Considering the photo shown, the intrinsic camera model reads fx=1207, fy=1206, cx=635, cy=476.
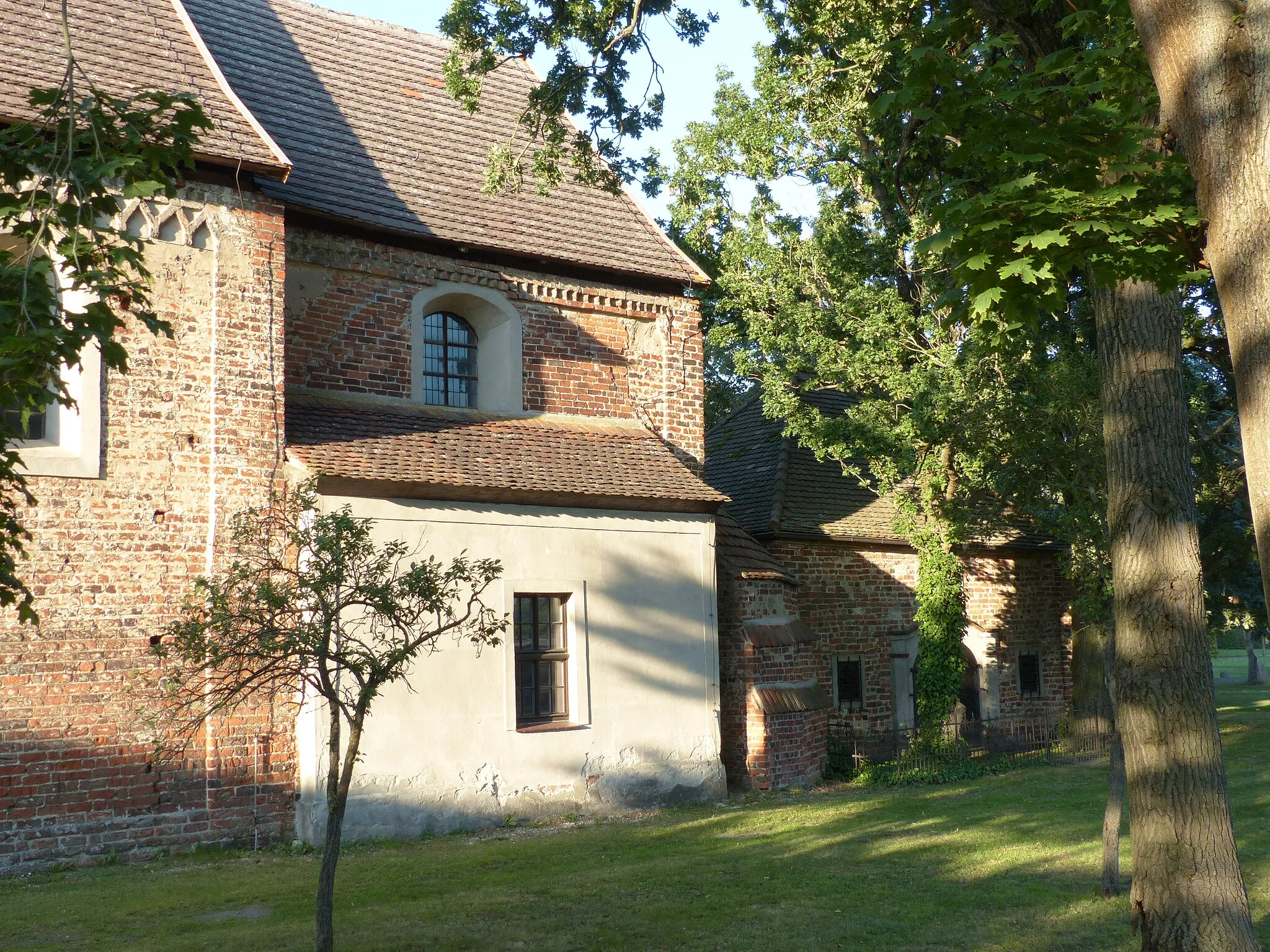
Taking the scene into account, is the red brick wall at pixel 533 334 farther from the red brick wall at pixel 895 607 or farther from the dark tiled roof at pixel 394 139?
the red brick wall at pixel 895 607

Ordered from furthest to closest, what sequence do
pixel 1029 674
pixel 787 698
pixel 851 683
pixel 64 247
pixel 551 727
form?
pixel 1029 674, pixel 851 683, pixel 787 698, pixel 551 727, pixel 64 247

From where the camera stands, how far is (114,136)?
584 centimetres

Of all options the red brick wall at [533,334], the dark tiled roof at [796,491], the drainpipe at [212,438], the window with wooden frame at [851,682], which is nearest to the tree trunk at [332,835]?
the drainpipe at [212,438]

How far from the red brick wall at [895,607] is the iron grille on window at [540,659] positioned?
553 cm

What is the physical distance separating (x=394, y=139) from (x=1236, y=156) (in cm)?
1337

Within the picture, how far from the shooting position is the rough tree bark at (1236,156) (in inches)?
189

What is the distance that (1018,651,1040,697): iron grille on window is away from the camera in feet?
73.4

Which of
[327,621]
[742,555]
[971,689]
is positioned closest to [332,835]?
[327,621]

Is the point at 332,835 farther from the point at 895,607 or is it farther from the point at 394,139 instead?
the point at 895,607

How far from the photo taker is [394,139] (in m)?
16.7

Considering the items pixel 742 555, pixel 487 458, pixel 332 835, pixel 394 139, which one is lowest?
pixel 332 835

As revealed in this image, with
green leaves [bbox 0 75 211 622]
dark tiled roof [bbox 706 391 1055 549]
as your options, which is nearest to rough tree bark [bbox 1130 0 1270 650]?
green leaves [bbox 0 75 211 622]

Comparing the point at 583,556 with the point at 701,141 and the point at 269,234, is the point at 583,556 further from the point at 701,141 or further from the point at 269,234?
the point at 701,141

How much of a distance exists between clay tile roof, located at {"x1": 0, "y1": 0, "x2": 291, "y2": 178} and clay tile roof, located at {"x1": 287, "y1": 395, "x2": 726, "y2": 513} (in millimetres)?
2899
